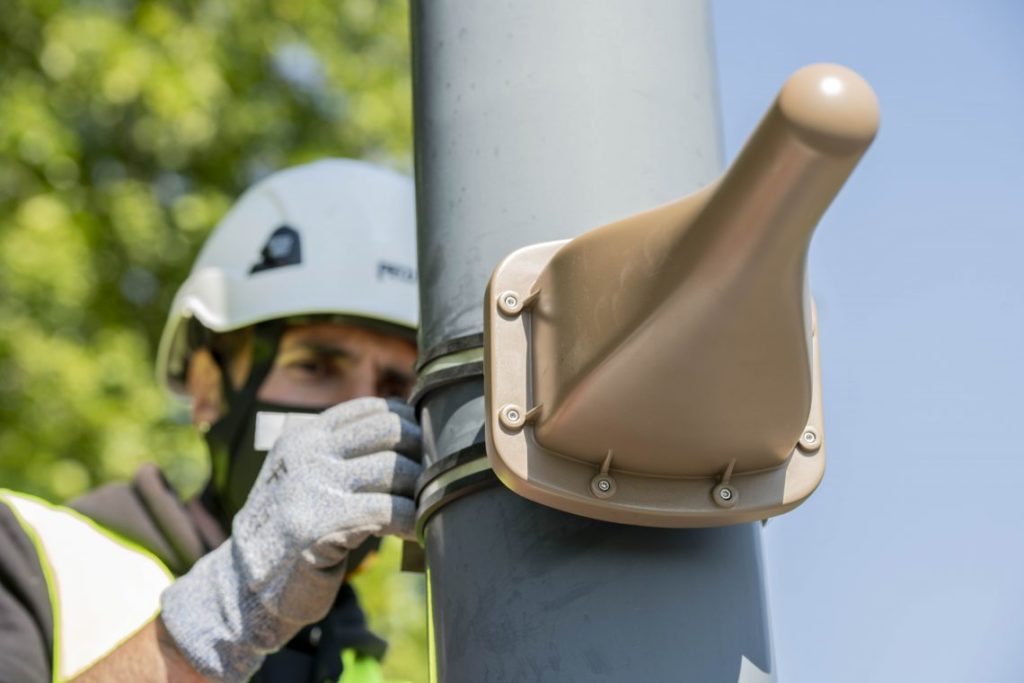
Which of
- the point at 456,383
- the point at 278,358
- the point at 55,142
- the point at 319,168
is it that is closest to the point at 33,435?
the point at 55,142

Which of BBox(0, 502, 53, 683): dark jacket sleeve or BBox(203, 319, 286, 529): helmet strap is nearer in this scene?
BBox(0, 502, 53, 683): dark jacket sleeve

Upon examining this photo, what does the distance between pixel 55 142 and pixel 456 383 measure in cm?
567

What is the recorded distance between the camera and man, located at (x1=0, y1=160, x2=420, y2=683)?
6.22ft

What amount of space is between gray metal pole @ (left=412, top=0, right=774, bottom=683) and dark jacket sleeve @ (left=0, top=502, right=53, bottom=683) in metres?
1.33

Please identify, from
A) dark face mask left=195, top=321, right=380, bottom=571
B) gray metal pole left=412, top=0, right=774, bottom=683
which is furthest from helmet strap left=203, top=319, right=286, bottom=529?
gray metal pole left=412, top=0, right=774, bottom=683

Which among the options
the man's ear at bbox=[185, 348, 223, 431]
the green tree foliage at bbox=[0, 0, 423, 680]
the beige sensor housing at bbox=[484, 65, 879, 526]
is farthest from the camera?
the green tree foliage at bbox=[0, 0, 423, 680]

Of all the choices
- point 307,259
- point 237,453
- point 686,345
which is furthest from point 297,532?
point 307,259

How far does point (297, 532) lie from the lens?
6.22 ft

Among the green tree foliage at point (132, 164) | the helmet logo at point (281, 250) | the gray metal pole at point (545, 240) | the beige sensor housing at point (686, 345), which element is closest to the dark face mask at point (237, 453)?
the helmet logo at point (281, 250)

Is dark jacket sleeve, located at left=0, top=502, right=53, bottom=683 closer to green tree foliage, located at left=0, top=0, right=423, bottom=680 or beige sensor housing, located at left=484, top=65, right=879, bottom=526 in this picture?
beige sensor housing, located at left=484, top=65, right=879, bottom=526

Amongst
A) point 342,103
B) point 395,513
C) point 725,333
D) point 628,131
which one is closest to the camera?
point 725,333

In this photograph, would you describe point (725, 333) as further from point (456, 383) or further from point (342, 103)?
point (342, 103)

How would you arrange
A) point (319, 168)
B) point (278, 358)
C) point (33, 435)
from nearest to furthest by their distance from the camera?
1. point (278, 358)
2. point (319, 168)
3. point (33, 435)

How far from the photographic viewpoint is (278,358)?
3.95 metres
